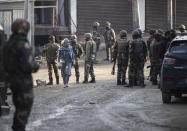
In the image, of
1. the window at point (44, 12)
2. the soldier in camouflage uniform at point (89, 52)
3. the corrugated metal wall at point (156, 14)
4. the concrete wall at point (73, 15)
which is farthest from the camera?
the corrugated metal wall at point (156, 14)

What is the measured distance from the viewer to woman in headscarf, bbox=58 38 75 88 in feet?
59.9

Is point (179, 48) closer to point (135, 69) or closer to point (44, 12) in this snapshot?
point (135, 69)

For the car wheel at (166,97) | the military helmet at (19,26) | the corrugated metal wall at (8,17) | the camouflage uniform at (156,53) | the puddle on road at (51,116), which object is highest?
the corrugated metal wall at (8,17)

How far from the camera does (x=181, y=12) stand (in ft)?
116

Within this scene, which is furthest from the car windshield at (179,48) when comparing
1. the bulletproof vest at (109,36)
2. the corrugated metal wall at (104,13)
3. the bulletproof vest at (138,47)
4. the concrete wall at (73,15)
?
the corrugated metal wall at (104,13)

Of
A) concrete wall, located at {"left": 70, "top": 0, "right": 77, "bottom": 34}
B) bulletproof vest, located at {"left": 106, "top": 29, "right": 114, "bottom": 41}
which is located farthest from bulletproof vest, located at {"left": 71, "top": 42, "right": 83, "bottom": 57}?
concrete wall, located at {"left": 70, "top": 0, "right": 77, "bottom": 34}

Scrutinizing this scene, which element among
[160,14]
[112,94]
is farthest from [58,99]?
[160,14]

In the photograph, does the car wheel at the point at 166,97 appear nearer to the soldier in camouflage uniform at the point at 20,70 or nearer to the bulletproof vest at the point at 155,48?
the bulletproof vest at the point at 155,48

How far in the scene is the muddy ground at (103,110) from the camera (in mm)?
10406

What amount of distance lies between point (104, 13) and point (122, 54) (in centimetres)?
1387

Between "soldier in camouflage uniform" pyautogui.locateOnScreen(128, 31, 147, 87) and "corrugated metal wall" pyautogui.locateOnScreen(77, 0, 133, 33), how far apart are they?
13.5m

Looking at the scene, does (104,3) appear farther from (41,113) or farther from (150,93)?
(41,113)

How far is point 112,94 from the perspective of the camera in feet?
→ 51.9

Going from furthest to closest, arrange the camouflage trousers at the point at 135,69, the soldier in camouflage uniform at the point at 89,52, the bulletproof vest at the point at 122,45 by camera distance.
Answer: the soldier in camouflage uniform at the point at 89,52 → the bulletproof vest at the point at 122,45 → the camouflage trousers at the point at 135,69
